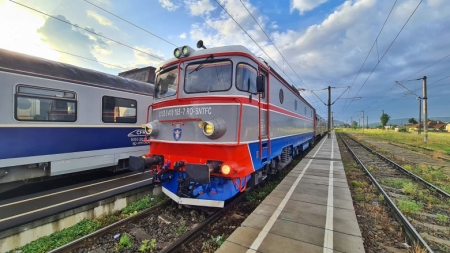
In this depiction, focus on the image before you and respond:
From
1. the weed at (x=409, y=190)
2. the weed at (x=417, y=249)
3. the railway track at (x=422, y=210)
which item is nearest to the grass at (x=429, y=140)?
the railway track at (x=422, y=210)

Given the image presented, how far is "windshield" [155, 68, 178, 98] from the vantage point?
5182 millimetres

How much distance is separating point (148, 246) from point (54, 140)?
437 centimetres

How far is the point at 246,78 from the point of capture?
471 centimetres

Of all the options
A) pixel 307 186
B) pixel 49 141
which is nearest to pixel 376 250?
pixel 307 186

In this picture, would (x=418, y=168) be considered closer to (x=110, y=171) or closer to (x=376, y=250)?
(x=376, y=250)

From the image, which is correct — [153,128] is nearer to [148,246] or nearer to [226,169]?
[226,169]

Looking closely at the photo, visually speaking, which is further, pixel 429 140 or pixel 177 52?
pixel 429 140

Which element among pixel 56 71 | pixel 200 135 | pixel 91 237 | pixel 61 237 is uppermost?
pixel 56 71

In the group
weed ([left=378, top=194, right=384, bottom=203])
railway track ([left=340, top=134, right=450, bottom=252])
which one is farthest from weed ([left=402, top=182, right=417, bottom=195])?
weed ([left=378, top=194, right=384, bottom=203])

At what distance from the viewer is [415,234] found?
12.7 ft

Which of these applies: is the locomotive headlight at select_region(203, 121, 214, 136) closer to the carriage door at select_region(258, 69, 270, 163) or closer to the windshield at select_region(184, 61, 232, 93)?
the windshield at select_region(184, 61, 232, 93)

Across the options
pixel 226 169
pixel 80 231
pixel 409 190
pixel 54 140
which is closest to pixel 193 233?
pixel 226 169

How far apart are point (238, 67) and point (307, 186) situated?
4463 mm

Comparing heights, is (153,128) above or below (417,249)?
above
